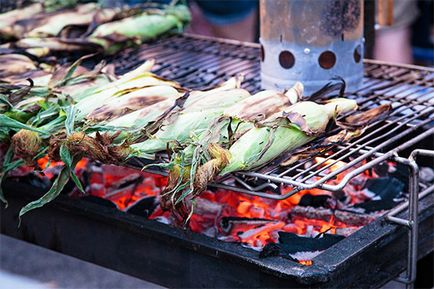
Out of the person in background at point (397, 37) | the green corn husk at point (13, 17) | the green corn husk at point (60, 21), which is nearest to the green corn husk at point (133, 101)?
the green corn husk at point (60, 21)

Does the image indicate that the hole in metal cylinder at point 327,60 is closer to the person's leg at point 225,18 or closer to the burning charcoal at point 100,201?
the burning charcoal at point 100,201

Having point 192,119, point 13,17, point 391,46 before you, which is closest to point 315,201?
point 192,119

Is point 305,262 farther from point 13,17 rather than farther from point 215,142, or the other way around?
point 13,17

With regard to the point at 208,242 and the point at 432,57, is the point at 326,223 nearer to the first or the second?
the point at 208,242

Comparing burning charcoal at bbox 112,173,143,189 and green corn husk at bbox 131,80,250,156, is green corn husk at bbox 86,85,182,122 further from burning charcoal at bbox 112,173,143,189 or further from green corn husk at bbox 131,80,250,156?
burning charcoal at bbox 112,173,143,189

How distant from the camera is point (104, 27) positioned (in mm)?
4086

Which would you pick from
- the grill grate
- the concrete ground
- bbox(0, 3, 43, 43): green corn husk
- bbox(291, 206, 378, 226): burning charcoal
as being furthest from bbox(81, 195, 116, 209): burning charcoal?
bbox(0, 3, 43, 43): green corn husk

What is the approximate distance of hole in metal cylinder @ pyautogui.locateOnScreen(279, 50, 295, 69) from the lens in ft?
10.8

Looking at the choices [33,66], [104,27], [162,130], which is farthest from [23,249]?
[104,27]

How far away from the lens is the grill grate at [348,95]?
243 centimetres

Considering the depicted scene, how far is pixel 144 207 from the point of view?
326cm

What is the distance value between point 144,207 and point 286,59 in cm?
80

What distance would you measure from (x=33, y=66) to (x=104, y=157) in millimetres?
1160

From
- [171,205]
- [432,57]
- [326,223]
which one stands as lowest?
[432,57]
